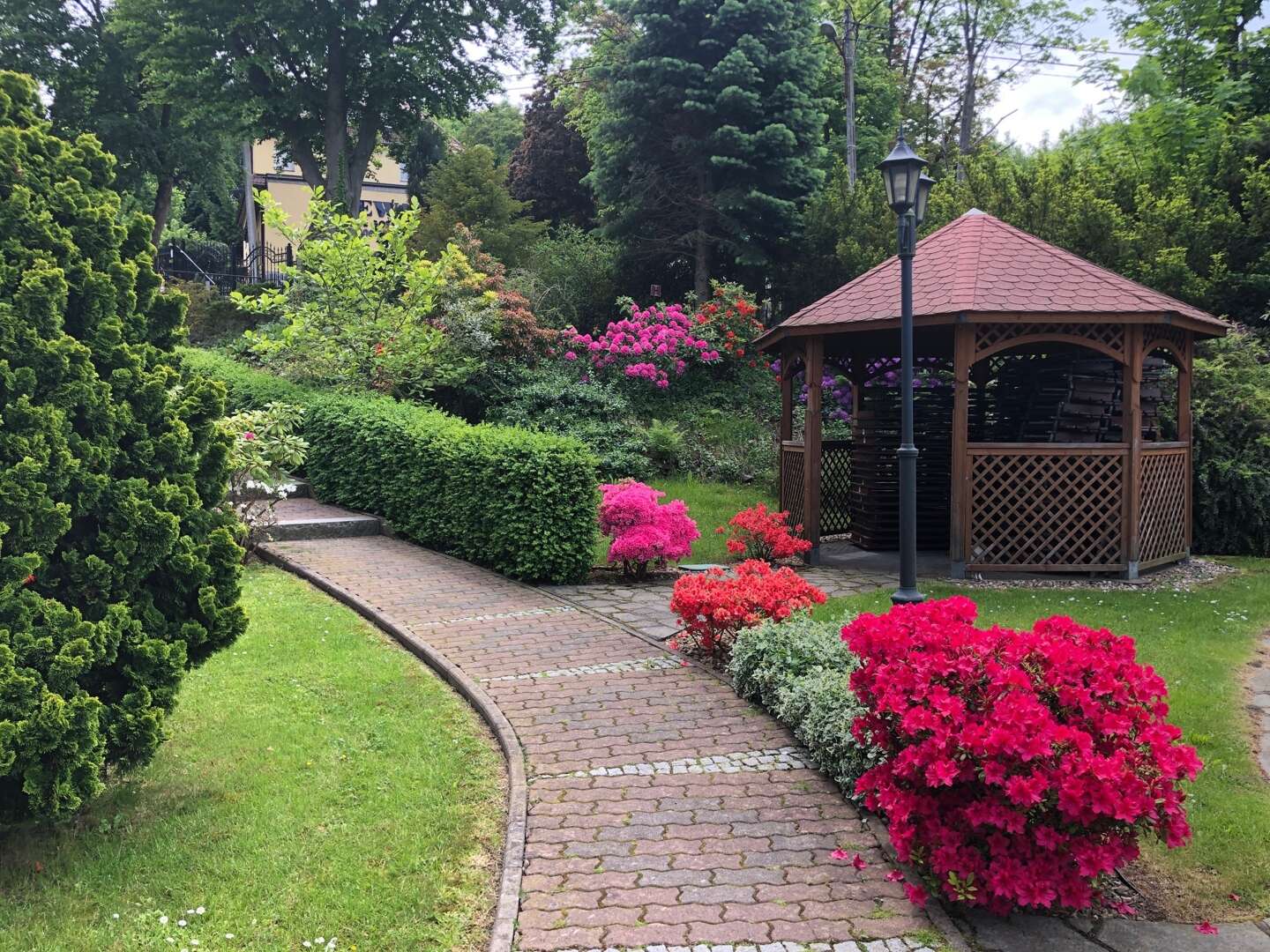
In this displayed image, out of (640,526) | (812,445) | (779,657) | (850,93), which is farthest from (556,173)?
(779,657)

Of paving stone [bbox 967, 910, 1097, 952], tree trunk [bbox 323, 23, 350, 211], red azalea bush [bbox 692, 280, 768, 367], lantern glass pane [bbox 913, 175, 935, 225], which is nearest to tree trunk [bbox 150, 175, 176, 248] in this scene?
tree trunk [bbox 323, 23, 350, 211]

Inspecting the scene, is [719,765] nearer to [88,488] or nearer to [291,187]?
[88,488]

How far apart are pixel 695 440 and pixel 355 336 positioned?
5.66 meters

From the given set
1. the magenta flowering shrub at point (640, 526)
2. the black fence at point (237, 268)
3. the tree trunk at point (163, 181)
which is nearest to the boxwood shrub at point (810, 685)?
the magenta flowering shrub at point (640, 526)

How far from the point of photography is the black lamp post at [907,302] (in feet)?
24.7

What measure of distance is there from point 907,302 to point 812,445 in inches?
128

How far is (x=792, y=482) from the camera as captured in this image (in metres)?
11.8

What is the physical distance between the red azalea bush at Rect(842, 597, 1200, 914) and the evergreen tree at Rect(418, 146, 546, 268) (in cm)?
2060

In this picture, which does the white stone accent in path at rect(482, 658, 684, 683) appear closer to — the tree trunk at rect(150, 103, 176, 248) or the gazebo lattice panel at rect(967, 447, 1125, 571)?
the gazebo lattice panel at rect(967, 447, 1125, 571)

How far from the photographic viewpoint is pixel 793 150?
19.8 metres

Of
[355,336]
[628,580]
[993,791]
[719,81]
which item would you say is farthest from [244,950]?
[719,81]

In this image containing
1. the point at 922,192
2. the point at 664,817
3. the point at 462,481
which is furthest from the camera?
the point at 462,481

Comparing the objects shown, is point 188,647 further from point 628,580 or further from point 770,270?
point 770,270

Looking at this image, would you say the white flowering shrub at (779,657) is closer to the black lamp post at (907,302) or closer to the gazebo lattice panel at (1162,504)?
the black lamp post at (907,302)
